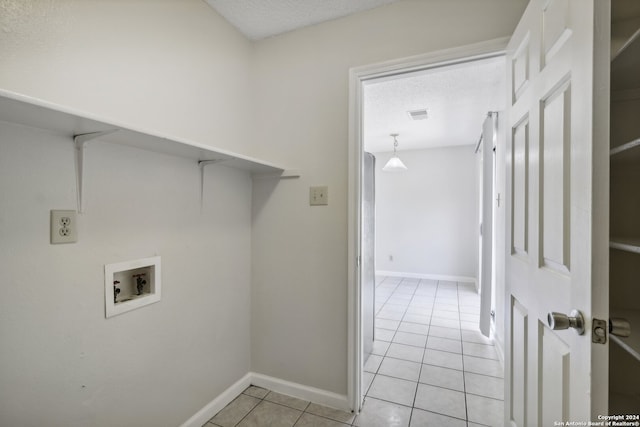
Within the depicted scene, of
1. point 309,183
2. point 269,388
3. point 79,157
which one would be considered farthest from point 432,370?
point 79,157

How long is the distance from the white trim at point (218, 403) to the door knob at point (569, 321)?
177cm

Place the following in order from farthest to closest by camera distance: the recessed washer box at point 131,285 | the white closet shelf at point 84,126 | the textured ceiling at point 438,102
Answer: the textured ceiling at point 438,102 → the recessed washer box at point 131,285 → the white closet shelf at point 84,126

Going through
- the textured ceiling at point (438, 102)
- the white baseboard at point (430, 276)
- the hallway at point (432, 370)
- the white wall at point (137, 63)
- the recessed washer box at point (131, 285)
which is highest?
the textured ceiling at point (438, 102)

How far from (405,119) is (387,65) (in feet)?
7.19

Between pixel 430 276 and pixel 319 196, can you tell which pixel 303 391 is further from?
pixel 430 276

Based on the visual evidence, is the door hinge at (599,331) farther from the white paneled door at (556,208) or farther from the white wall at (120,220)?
the white wall at (120,220)

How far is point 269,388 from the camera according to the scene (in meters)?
1.96

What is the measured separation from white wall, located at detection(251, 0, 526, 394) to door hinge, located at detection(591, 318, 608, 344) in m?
1.19

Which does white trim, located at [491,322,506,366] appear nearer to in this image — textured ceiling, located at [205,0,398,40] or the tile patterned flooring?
the tile patterned flooring

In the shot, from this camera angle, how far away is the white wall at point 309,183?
171cm

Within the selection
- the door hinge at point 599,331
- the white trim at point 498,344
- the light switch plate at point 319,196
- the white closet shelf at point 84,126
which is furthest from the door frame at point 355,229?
the white trim at point 498,344

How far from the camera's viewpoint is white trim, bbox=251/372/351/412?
1765 mm

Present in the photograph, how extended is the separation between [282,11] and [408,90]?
1.54 meters

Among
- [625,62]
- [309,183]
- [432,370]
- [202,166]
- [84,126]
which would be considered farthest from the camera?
[432,370]
